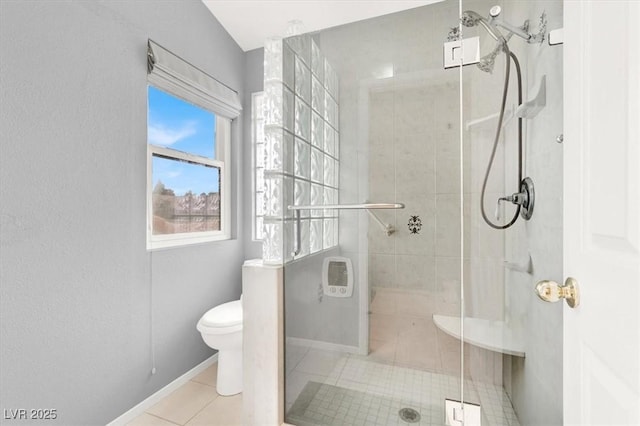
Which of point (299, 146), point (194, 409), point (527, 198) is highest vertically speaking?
point (299, 146)

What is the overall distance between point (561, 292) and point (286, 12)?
2.49 metres

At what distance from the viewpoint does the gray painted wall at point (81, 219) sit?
1219 mm

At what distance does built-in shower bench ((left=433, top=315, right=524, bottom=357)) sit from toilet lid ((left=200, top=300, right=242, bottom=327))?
4.06 feet

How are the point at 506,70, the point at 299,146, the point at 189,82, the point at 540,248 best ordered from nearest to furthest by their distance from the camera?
the point at 540,248 < the point at 506,70 < the point at 299,146 < the point at 189,82

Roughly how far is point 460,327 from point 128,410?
72.9 inches

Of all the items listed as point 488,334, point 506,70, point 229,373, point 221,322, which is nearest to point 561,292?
point 488,334

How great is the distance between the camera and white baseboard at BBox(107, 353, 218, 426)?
159cm

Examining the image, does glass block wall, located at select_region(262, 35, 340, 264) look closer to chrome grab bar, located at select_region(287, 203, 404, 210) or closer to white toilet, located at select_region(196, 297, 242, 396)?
chrome grab bar, located at select_region(287, 203, 404, 210)

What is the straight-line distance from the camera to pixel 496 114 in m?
1.28

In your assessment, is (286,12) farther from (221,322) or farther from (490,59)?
(221,322)

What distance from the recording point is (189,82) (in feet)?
6.64

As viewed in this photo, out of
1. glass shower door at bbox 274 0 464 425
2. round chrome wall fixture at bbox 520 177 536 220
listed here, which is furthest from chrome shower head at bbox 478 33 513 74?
round chrome wall fixture at bbox 520 177 536 220

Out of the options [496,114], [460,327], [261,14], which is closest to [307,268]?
[460,327]

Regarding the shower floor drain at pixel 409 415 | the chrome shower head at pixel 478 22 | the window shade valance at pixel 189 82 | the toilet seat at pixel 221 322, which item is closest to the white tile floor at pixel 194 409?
the toilet seat at pixel 221 322
